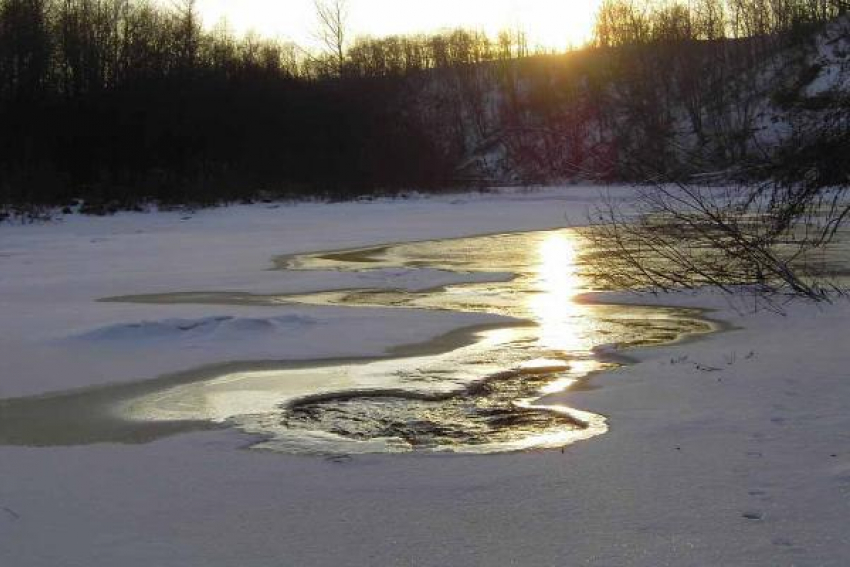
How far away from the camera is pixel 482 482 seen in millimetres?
4348

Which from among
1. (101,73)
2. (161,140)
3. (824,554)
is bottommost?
(824,554)

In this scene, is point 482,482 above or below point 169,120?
below

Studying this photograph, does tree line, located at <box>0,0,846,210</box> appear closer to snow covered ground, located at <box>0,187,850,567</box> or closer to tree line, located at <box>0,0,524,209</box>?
tree line, located at <box>0,0,524,209</box>

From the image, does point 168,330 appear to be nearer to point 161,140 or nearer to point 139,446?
point 139,446

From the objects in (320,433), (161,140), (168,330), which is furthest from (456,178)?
(320,433)

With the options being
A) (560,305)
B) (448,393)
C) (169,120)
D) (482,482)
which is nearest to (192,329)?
(448,393)

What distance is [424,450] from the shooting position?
491 centimetres

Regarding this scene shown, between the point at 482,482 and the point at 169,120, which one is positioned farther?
the point at 169,120

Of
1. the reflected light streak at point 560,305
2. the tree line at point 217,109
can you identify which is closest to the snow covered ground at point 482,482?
the reflected light streak at point 560,305

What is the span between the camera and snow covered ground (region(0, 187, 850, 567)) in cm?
357

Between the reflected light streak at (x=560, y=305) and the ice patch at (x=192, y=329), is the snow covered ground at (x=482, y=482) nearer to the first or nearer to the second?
the ice patch at (x=192, y=329)

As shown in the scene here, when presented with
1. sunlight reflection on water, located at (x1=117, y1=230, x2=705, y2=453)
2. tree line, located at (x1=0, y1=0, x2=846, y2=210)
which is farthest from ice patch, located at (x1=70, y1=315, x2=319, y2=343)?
tree line, located at (x1=0, y1=0, x2=846, y2=210)

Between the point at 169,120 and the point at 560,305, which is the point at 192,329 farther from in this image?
the point at 169,120

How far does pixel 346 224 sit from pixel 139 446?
21204 mm
